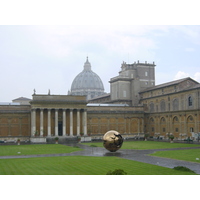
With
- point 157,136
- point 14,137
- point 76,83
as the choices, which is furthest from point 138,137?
point 76,83

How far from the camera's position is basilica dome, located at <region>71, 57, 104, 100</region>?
140887 millimetres

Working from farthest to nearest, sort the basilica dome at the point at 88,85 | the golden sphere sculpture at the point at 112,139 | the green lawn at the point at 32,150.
Answer: the basilica dome at the point at 88,85 < the green lawn at the point at 32,150 < the golden sphere sculpture at the point at 112,139

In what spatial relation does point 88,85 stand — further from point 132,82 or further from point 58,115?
point 58,115

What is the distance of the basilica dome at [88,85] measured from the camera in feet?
462

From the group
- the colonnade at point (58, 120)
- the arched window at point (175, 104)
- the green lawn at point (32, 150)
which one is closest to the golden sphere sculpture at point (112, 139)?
the green lawn at point (32, 150)

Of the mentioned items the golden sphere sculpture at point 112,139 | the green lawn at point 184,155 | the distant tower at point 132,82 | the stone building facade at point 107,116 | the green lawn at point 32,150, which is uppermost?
the distant tower at point 132,82

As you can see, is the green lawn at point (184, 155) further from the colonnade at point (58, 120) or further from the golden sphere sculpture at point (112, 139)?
the colonnade at point (58, 120)

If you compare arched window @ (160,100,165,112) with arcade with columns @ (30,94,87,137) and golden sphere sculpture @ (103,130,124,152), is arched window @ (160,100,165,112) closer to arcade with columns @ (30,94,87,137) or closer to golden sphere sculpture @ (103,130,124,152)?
arcade with columns @ (30,94,87,137)

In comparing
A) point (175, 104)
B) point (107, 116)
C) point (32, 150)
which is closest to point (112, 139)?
point (32, 150)

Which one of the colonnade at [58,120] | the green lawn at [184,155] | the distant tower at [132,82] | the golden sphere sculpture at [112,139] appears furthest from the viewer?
the distant tower at [132,82]

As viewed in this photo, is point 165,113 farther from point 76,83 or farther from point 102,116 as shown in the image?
point 76,83

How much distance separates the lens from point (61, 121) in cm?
7338

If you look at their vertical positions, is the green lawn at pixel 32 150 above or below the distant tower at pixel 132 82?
below

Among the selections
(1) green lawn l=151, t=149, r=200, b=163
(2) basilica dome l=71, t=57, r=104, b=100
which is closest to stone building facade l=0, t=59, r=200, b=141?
(1) green lawn l=151, t=149, r=200, b=163
